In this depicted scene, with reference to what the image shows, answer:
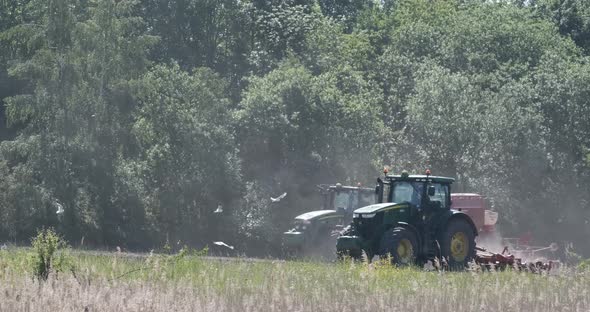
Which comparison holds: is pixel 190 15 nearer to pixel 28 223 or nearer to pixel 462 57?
pixel 462 57

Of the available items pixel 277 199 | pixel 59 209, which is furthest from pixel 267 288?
pixel 277 199

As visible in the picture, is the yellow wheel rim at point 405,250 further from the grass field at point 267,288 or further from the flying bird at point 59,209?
the flying bird at point 59,209

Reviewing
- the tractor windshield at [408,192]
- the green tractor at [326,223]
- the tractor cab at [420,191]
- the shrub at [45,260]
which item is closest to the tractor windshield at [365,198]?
the green tractor at [326,223]

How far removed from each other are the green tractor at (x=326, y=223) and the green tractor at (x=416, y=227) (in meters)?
6.52

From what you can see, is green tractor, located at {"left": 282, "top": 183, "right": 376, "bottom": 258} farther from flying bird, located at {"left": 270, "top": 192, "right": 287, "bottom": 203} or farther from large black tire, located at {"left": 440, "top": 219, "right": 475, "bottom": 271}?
large black tire, located at {"left": 440, "top": 219, "right": 475, "bottom": 271}

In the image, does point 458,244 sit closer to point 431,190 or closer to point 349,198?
point 431,190

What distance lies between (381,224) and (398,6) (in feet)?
139

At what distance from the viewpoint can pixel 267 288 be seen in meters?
16.8

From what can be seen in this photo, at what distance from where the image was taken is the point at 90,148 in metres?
37.1

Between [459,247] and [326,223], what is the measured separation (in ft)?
25.9

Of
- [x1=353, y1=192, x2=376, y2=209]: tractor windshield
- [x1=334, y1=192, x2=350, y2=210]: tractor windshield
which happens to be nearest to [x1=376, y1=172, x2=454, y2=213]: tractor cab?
[x1=353, y1=192, x2=376, y2=209]: tractor windshield

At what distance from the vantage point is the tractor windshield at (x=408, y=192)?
85.2ft

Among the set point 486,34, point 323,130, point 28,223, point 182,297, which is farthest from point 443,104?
point 182,297

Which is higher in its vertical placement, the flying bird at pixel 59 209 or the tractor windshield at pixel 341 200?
the tractor windshield at pixel 341 200
